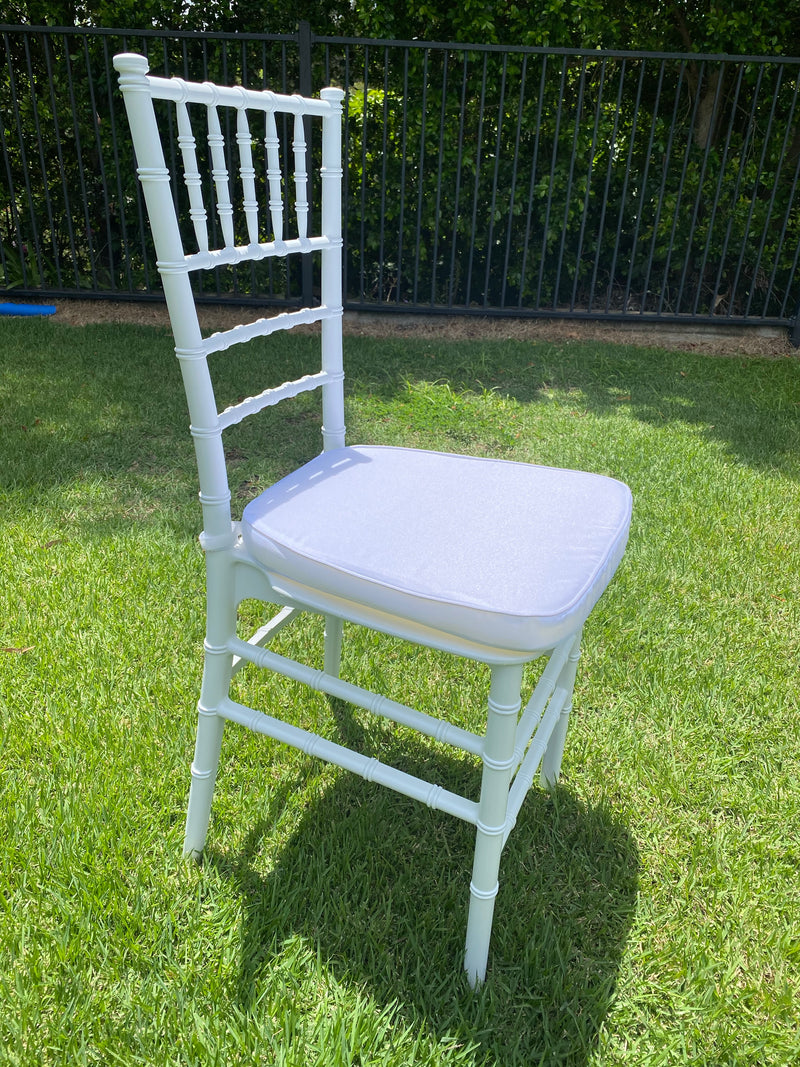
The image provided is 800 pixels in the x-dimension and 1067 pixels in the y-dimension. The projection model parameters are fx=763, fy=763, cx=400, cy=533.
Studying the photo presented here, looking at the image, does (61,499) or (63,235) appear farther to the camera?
(63,235)

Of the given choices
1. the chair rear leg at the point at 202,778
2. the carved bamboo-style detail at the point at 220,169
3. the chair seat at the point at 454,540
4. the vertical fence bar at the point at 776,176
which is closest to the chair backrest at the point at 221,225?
the carved bamboo-style detail at the point at 220,169

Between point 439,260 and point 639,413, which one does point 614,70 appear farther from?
point 639,413

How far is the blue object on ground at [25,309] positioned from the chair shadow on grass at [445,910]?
186 inches

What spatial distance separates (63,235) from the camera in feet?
19.0

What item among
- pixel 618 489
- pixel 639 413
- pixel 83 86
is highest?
pixel 83 86

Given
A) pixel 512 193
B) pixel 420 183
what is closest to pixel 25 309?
pixel 420 183

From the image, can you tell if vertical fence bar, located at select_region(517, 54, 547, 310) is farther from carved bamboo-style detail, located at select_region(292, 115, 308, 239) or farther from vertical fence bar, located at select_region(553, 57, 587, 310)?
carved bamboo-style detail, located at select_region(292, 115, 308, 239)

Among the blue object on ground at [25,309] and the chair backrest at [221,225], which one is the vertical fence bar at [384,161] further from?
the chair backrest at [221,225]

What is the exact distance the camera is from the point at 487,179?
17.8ft

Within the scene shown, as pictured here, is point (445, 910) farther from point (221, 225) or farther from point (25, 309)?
point (25, 309)

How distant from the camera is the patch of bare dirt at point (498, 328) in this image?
5281 millimetres

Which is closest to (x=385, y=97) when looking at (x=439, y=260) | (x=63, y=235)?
(x=439, y=260)

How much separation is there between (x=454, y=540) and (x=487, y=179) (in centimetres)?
496

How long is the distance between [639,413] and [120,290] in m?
3.87
